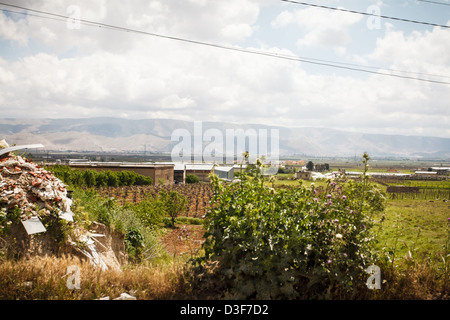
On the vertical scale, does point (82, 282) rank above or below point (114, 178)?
above

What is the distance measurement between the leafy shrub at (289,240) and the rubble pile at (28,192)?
2.71m

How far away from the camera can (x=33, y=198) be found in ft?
15.1

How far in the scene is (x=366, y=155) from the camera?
12.7 feet

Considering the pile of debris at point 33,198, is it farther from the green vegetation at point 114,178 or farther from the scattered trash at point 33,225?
the green vegetation at point 114,178

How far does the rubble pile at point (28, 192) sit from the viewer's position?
172 inches

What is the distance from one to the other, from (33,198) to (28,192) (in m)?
0.15

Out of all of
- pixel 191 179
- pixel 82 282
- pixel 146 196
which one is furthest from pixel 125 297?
pixel 191 179

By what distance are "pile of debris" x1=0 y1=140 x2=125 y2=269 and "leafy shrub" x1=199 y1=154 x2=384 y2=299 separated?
2.40 meters

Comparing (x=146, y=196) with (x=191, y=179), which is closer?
(x=146, y=196)

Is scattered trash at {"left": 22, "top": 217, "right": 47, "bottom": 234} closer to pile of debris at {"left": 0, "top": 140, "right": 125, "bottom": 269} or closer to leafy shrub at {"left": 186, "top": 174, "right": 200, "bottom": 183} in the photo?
pile of debris at {"left": 0, "top": 140, "right": 125, "bottom": 269}

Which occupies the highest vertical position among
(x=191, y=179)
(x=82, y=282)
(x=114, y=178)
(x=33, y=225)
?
(x=33, y=225)

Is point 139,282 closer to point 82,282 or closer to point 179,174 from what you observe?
point 82,282
